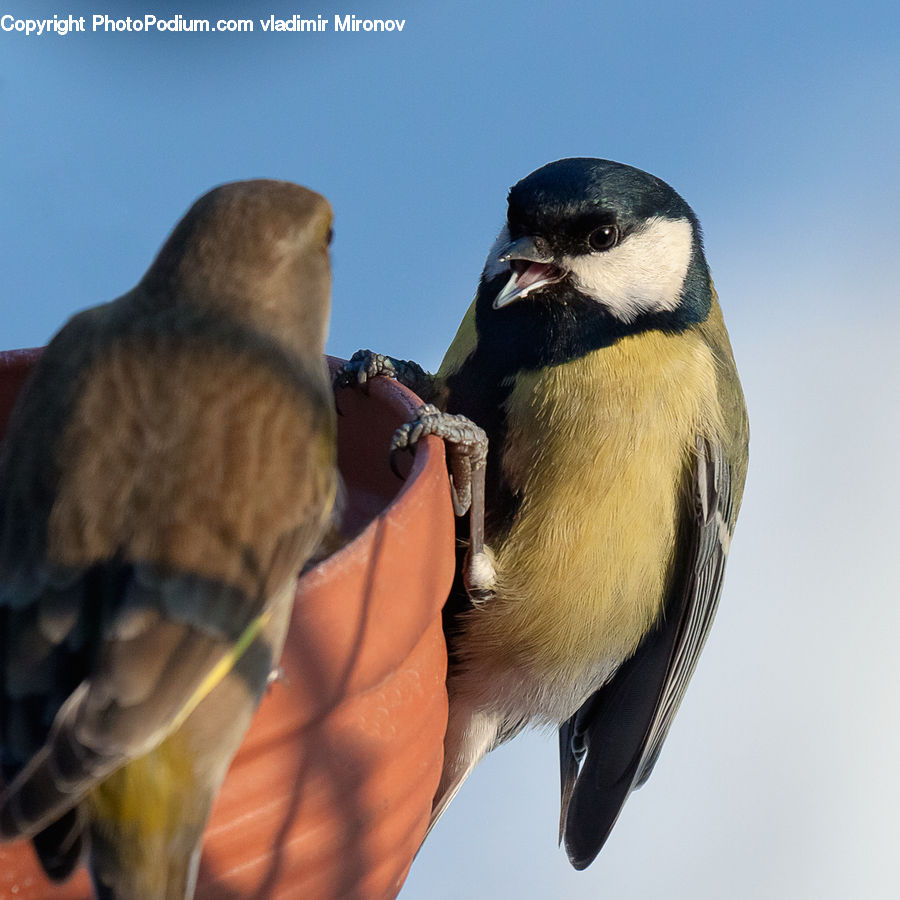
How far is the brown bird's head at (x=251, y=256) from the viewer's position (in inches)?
43.9

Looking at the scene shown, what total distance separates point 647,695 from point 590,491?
1.14 feet

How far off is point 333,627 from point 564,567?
24.4 inches

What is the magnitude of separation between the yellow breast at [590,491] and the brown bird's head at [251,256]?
441 mm

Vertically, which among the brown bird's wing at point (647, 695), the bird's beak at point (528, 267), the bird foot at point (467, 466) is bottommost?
the brown bird's wing at point (647, 695)

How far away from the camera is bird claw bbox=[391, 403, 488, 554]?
46.8 inches

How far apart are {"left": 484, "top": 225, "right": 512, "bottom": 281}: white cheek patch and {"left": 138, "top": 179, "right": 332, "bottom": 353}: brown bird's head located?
432 mm

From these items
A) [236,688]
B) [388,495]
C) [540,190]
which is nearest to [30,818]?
[236,688]

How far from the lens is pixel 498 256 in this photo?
5.05 ft

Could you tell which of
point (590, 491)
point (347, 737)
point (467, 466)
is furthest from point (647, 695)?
point (347, 737)

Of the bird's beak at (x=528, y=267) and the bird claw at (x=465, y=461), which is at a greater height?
the bird's beak at (x=528, y=267)

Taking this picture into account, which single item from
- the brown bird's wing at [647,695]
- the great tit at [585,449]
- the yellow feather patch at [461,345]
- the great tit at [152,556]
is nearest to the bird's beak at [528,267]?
the great tit at [585,449]

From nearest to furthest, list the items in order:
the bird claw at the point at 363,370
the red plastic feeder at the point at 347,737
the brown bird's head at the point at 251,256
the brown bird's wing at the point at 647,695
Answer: the red plastic feeder at the point at 347,737, the brown bird's head at the point at 251,256, the bird claw at the point at 363,370, the brown bird's wing at the point at 647,695

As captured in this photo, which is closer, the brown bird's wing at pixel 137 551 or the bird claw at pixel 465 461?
the brown bird's wing at pixel 137 551

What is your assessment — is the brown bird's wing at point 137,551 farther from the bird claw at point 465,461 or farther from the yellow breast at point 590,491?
the yellow breast at point 590,491
